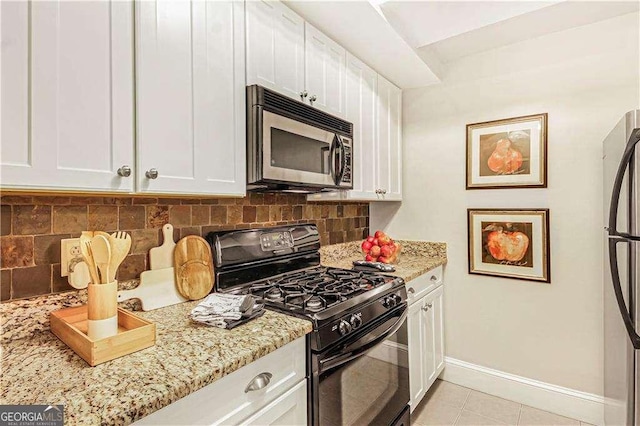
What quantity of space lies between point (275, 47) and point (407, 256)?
1.87 metres

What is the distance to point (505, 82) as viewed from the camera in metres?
2.37

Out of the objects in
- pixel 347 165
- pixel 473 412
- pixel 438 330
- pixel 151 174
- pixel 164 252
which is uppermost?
pixel 347 165

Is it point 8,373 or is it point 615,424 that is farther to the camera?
point 615,424

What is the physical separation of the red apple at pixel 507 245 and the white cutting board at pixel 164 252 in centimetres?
210

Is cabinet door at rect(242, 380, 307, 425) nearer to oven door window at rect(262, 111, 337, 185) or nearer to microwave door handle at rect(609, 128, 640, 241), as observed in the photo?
oven door window at rect(262, 111, 337, 185)

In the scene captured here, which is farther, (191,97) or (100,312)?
(191,97)

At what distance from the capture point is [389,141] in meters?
2.58

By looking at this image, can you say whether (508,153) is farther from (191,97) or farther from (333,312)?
(191,97)

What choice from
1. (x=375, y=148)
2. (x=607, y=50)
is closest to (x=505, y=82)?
(x=607, y=50)

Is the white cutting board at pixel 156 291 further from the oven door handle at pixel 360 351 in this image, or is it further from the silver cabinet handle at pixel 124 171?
the oven door handle at pixel 360 351

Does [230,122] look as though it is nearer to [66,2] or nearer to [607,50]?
[66,2]

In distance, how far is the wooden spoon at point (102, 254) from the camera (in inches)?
37.3

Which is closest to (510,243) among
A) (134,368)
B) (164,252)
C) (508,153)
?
(508,153)

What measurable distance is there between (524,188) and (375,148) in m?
1.05
